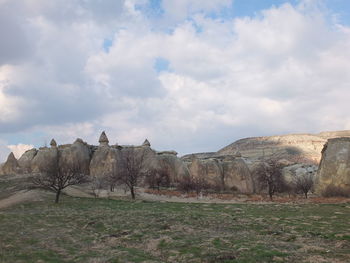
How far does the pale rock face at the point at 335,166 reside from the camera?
37156 millimetres

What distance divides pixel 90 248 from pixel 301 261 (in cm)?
814

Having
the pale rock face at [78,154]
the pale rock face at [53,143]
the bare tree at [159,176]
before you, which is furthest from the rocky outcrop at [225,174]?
the pale rock face at [53,143]

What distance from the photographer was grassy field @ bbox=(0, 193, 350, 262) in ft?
40.9

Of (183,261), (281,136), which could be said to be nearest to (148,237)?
(183,261)

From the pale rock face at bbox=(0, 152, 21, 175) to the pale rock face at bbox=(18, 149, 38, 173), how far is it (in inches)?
32.6

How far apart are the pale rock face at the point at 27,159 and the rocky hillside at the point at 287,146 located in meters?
76.6

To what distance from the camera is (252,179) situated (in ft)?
211

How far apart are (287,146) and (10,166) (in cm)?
11559

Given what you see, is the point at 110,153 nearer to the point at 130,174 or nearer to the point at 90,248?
the point at 130,174

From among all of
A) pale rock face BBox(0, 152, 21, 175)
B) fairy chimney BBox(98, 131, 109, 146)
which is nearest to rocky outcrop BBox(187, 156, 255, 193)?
fairy chimney BBox(98, 131, 109, 146)

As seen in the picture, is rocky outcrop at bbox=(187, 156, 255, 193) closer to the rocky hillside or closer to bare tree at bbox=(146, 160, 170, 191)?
bare tree at bbox=(146, 160, 170, 191)

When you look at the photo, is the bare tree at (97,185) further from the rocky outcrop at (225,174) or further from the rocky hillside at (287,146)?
the rocky hillside at (287,146)

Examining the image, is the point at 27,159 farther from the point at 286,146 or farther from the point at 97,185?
the point at 286,146

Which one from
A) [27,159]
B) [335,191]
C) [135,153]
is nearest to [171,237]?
[335,191]
